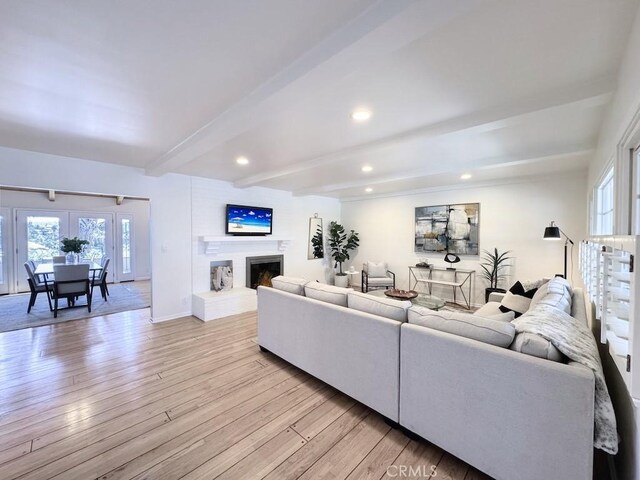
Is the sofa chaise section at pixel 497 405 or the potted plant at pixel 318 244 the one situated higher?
the potted plant at pixel 318 244

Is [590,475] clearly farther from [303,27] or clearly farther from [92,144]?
[92,144]

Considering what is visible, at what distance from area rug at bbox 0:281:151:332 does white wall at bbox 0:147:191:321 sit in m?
1.23

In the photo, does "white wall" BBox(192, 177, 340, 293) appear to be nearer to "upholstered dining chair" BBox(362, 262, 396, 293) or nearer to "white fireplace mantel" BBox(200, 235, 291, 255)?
"white fireplace mantel" BBox(200, 235, 291, 255)

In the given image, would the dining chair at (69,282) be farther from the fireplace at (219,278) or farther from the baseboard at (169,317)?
the fireplace at (219,278)

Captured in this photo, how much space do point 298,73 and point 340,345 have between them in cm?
194

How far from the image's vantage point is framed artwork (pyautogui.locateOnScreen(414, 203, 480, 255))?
16.8 ft

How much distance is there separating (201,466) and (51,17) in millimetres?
2439

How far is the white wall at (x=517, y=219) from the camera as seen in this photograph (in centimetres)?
424

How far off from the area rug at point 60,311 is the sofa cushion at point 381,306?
464 centimetres

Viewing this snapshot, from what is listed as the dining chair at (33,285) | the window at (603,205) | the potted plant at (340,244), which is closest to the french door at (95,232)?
the dining chair at (33,285)

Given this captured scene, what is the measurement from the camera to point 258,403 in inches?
86.1

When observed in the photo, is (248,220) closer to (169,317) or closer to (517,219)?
(169,317)

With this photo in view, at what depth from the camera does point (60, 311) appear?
469 cm

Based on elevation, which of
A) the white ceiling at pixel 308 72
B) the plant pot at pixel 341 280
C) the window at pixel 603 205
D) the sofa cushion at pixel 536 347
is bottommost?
the plant pot at pixel 341 280
